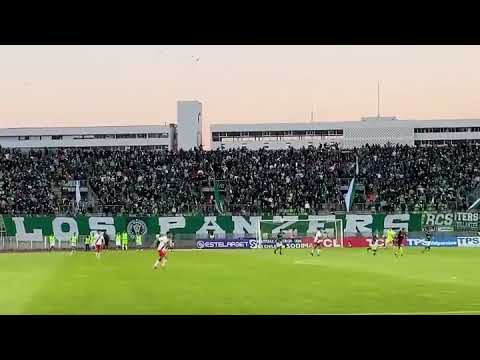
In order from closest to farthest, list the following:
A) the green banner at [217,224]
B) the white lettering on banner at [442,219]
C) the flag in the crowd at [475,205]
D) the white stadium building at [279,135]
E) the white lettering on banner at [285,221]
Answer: the green banner at [217,224], the white lettering on banner at [442,219], the white lettering on banner at [285,221], the flag in the crowd at [475,205], the white stadium building at [279,135]

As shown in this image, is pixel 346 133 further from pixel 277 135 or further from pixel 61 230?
pixel 61 230

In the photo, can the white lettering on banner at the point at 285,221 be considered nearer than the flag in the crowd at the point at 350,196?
Yes

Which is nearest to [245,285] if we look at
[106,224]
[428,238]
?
[428,238]

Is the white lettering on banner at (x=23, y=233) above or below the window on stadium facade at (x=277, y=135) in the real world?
below

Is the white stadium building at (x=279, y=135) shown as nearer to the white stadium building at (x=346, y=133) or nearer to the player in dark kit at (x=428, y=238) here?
the white stadium building at (x=346, y=133)

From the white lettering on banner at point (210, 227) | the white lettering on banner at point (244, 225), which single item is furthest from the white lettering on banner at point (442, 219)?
the white lettering on banner at point (210, 227)

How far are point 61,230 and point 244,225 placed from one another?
28.4 ft

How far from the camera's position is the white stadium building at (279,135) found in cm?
5319
